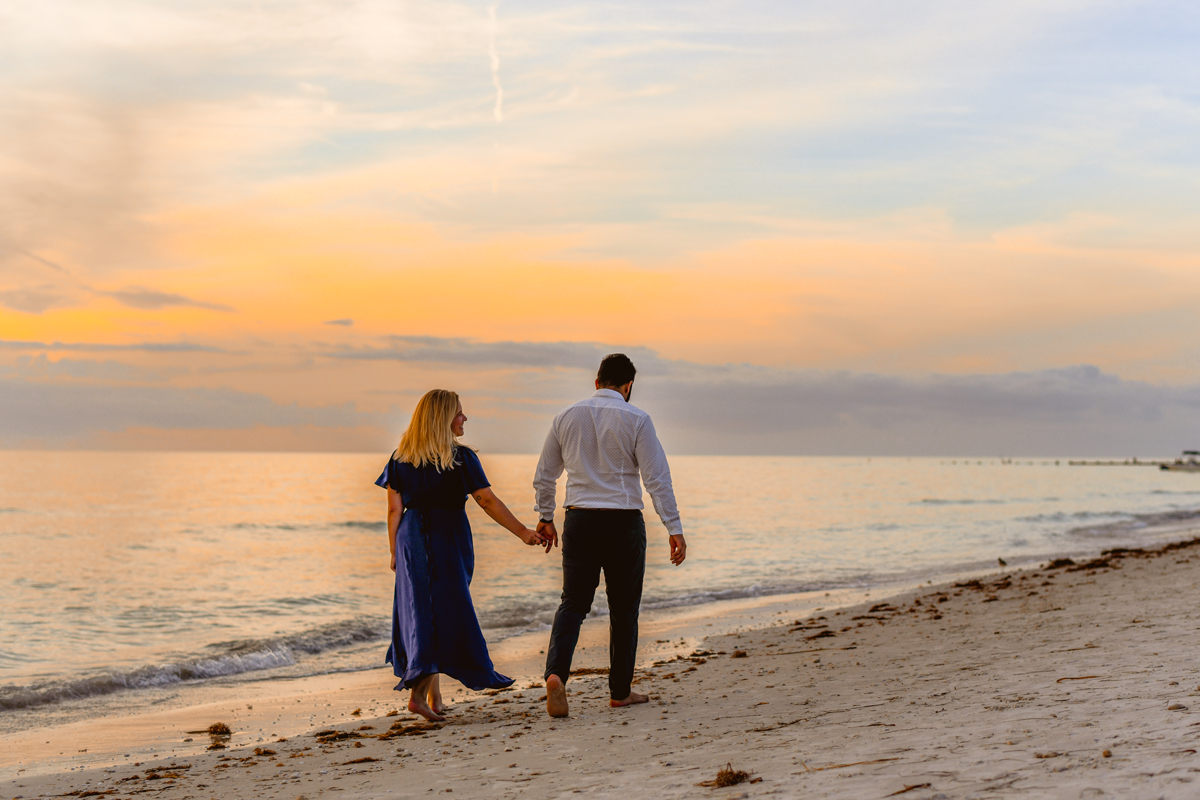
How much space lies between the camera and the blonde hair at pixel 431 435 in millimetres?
5855

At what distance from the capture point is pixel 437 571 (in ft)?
19.8

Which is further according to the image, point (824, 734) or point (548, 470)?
point (548, 470)

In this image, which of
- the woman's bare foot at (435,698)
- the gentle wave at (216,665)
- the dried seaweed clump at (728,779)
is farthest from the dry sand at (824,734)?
the gentle wave at (216,665)

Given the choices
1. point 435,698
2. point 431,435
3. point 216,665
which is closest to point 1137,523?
point 216,665

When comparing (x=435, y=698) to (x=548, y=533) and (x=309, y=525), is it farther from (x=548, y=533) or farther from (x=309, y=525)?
(x=309, y=525)

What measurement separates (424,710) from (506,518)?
155cm

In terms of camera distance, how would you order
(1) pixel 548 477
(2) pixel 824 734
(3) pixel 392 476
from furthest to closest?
(3) pixel 392 476, (1) pixel 548 477, (2) pixel 824 734

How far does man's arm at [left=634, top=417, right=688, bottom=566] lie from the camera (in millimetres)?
5441

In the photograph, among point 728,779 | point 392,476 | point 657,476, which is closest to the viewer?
point 728,779

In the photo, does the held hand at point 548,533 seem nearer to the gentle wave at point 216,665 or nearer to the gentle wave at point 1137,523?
the gentle wave at point 216,665

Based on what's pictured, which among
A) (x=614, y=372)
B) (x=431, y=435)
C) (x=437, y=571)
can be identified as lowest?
(x=437, y=571)

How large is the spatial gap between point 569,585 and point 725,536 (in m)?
24.2

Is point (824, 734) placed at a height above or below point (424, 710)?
above

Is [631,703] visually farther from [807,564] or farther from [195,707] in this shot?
[807,564]
